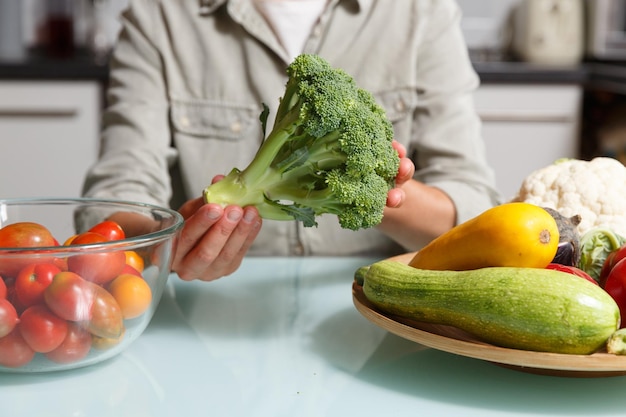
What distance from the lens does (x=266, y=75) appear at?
1.53 meters

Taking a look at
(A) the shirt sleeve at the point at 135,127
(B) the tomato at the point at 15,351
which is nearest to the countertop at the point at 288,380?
(B) the tomato at the point at 15,351

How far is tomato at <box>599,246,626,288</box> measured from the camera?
814 millimetres

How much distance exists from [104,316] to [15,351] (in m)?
0.08

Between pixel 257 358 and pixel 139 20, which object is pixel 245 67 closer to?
pixel 139 20

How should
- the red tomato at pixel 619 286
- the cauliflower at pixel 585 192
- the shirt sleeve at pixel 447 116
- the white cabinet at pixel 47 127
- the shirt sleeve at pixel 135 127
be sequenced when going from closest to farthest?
1. the red tomato at pixel 619 286
2. the cauliflower at pixel 585 192
3. the shirt sleeve at pixel 135 127
4. the shirt sleeve at pixel 447 116
5. the white cabinet at pixel 47 127

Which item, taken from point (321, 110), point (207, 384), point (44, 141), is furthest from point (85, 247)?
point (44, 141)

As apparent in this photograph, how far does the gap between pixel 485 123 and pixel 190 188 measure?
1336mm

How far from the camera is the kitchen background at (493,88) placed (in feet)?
7.88

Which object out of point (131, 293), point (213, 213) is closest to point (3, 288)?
point (131, 293)

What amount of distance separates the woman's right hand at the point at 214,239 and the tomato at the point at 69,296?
0.22 m

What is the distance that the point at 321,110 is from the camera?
0.81 metres

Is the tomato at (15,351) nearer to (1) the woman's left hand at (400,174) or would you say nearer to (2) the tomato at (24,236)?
(2) the tomato at (24,236)

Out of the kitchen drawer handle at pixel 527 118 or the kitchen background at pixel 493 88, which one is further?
the kitchen drawer handle at pixel 527 118

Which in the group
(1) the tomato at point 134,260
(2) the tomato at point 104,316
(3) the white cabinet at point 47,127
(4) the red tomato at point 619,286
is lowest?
(3) the white cabinet at point 47,127
